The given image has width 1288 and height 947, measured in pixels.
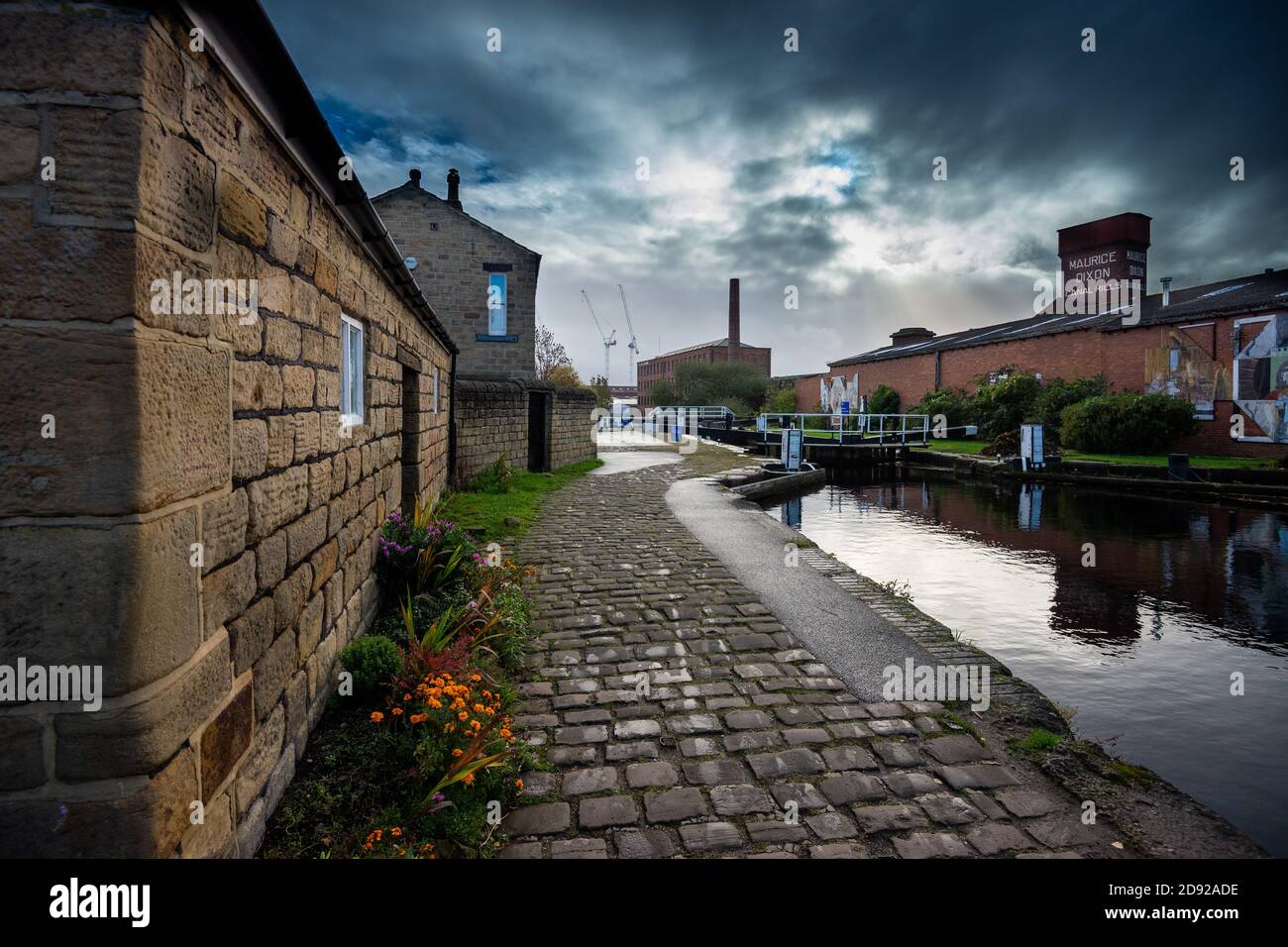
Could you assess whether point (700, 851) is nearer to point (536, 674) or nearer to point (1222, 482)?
point (536, 674)

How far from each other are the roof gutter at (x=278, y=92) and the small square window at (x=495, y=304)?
48.2ft

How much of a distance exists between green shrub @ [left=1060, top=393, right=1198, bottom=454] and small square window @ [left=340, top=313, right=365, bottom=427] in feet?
76.5

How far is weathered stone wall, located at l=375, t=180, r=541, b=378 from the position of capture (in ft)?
58.1

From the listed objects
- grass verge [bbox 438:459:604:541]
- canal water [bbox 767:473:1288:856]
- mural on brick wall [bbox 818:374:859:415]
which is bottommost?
canal water [bbox 767:473:1288:856]

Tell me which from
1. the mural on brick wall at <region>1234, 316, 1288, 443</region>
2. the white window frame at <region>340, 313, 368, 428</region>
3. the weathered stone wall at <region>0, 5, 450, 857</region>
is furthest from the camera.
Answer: the mural on brick wall at <region>1234, 316, 1288, 443</region>

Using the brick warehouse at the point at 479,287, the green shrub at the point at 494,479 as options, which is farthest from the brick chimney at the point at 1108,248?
the green shrub at the point at 494,479

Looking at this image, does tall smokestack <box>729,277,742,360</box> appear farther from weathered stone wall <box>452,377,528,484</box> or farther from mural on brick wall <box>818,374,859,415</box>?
weathered stone wall <box>452,377,528,484</box>

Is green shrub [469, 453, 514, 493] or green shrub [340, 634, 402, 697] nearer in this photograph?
green shrub [340, 634, 402, 697]

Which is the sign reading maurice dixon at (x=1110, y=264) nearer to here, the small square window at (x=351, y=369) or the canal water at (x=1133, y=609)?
the canal water at (x=1133, y=609)

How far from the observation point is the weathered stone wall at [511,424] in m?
12.0

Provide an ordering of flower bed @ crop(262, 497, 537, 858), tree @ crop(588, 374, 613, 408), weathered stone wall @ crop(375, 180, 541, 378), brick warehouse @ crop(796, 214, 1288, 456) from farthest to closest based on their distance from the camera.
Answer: tree @ crop(588, 374, 613, 408), brick warehouse @ crop(796, 214, 1288, 456), weathered stone wall @ crop(375, 180, 541, 378), flower bed @ crop(262, 497, 537, 858)

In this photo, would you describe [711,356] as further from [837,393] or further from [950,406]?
[950,406]

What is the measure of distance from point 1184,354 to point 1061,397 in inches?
148

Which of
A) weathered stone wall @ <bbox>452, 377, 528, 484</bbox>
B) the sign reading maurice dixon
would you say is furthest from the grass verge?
the sign reading maurice dixon
